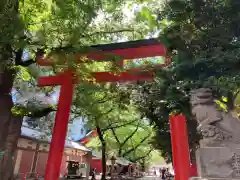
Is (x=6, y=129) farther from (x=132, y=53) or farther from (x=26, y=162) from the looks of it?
(x=26, y=162)

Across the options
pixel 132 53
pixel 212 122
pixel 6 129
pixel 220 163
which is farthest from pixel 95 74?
pixel 220 163

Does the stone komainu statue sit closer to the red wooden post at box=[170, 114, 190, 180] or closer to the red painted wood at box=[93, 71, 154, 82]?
the red wooden post at box=[170, 114, 190, 180]

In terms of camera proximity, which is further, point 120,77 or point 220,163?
point 120,77

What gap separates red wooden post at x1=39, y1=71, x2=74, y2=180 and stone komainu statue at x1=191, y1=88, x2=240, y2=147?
567 centimetres

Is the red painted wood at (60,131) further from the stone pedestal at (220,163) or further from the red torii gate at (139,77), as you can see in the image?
the stone pedestal at (220,163)

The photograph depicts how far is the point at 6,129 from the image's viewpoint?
8031 mm

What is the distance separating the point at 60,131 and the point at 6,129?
6.51 feet

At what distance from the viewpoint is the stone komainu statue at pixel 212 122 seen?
197 inches

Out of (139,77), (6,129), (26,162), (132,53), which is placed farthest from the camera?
(26,162)

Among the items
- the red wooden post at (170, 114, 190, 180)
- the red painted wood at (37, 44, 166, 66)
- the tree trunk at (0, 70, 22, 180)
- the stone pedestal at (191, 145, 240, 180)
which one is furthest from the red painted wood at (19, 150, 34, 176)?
the stone pedestal at (191, 145, 240, 180)

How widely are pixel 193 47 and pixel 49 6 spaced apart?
3728 millimetres

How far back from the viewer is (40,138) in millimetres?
14992

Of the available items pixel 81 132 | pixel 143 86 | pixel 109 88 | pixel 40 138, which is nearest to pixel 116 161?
pixel 40 138

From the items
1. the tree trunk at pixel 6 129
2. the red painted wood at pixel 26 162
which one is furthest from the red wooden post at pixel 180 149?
the red painted wood at pixel 26 162
